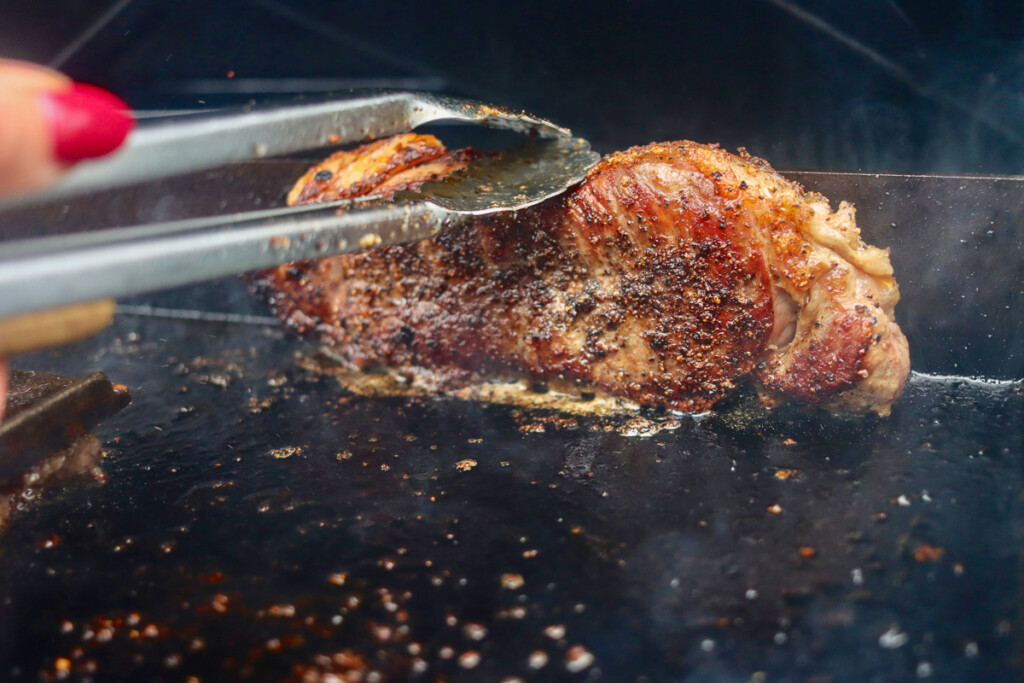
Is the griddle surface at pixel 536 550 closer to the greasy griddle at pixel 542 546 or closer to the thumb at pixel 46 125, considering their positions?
the greasy griddle at pixel 542 546

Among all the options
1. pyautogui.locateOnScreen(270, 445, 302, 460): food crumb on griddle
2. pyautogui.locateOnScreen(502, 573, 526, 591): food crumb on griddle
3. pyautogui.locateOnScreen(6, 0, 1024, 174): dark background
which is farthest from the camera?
pyautogui.locateOnScreen(6, 0, 1024, 174): dark background

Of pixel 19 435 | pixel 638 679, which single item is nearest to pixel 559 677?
pixel 638 679

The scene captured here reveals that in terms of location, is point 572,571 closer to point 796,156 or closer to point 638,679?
point 638,679

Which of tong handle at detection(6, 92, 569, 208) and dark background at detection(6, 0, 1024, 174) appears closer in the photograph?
tong handle at detection(6, 92, 569, 208)

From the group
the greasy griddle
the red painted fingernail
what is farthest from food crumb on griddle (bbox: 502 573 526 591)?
the red painted fingernail

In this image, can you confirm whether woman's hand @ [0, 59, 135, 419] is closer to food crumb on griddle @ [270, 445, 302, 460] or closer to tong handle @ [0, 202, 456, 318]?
tong handle @ [0, 202, 456, 318]

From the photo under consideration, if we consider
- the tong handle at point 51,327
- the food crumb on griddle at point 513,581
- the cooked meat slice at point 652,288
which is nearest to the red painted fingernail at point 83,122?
the tong handle at point 51,327

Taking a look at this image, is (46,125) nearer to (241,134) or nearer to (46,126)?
(46,126)
